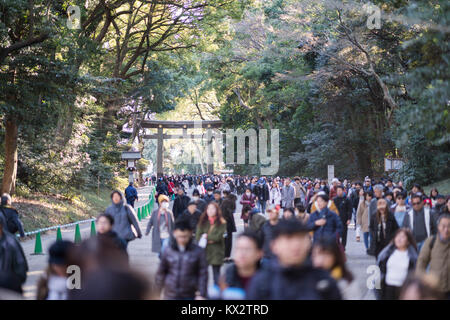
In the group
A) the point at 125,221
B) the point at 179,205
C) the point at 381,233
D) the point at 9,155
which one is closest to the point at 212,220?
the point at 125,221

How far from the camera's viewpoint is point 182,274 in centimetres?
554

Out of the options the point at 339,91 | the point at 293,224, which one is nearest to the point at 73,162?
the point at 339,91

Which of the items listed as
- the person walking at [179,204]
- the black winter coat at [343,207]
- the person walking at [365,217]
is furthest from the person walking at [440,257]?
the person walking at [179,204]

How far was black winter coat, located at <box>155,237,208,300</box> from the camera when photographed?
549 cm

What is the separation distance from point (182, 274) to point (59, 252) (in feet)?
4.15

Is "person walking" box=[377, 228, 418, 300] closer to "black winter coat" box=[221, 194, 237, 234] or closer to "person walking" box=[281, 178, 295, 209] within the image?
"black winter coat" box=[221, 194, 237, 234]

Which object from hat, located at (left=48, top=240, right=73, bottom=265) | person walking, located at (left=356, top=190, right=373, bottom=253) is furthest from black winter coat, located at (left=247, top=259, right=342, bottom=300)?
person walking, located at (left=356, top=190, right=373, bottom=253)

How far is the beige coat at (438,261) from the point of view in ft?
20.7

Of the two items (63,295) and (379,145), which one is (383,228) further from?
(379,145)

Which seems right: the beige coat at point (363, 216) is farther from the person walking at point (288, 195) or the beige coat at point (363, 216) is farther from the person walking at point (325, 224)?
the person walking at point (288, 195)

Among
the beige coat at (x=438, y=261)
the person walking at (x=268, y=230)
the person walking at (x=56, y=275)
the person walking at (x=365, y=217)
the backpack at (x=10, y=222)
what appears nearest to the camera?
the person walking at (x=56, y=275)

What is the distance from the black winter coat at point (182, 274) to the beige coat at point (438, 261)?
8.03 ft

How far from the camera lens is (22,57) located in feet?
53.3

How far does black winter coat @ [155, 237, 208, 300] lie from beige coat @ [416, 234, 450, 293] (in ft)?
8.03
